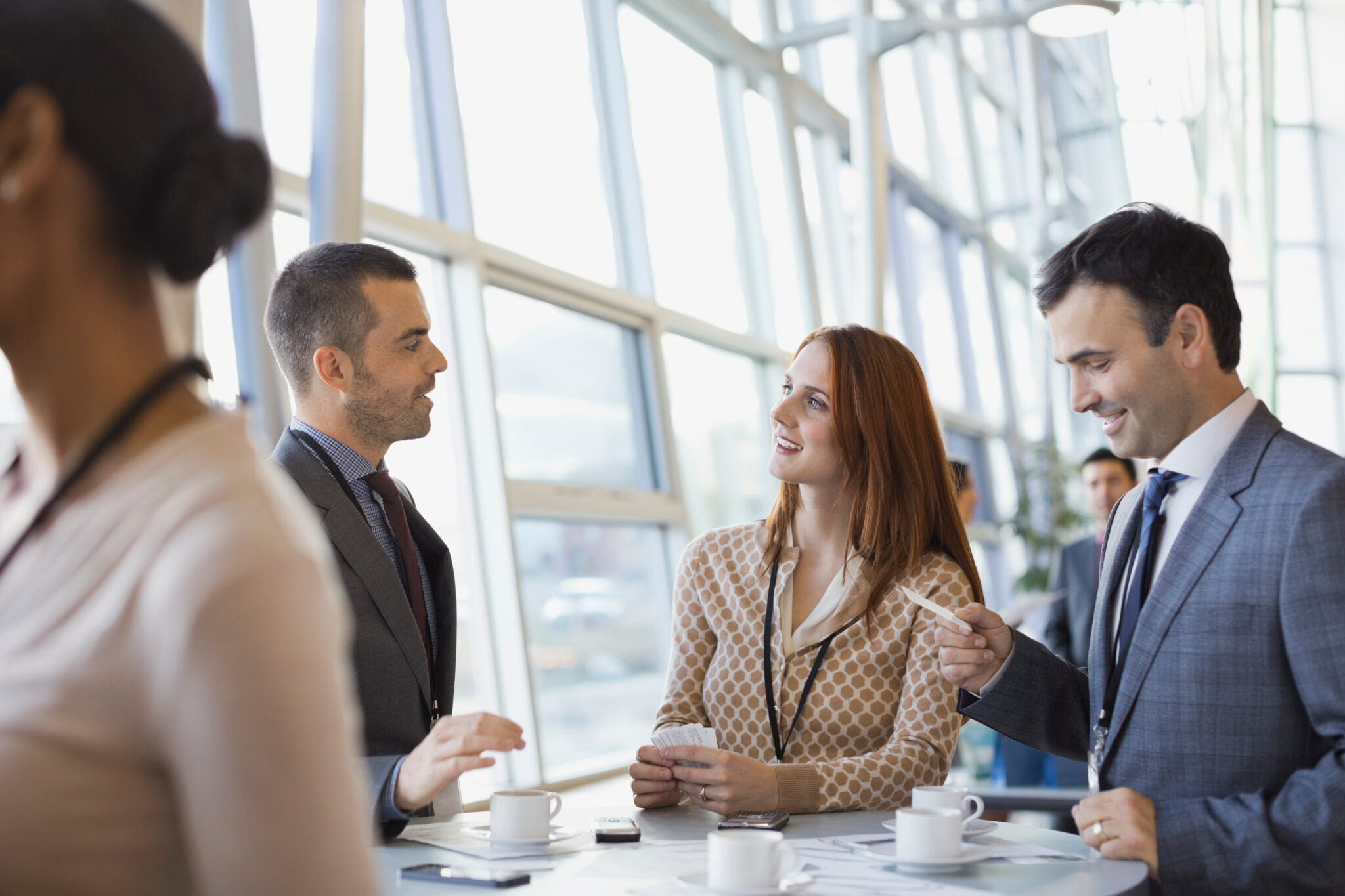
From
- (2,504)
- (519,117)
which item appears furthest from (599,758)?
(2,504)

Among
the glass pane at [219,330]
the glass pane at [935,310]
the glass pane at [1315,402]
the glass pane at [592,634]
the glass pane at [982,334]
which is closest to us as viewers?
the glass pane at [219,330]

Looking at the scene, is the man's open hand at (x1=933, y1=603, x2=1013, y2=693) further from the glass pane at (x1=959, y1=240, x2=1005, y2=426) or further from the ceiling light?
the glass pane at (x1=959, y1=240, x2=1005, y2=426)

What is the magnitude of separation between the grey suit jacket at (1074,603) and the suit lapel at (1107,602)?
3.02m

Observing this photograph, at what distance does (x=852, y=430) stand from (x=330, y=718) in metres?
1.80

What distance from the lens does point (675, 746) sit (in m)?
1.93

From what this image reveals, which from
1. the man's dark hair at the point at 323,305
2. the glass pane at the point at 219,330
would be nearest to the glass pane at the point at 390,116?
the glass pane at the point at 219,330

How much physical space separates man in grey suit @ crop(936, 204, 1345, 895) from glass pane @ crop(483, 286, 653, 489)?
109 inches

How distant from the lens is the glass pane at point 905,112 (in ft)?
31.3

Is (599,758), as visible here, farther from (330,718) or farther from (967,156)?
(967,156)

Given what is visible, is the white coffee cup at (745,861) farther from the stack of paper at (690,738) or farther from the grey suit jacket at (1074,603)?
the grey suit jacket at (1074,603)

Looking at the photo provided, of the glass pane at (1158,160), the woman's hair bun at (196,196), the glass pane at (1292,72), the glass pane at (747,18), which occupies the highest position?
the glass pane at (1292,72)

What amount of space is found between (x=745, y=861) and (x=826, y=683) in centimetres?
88

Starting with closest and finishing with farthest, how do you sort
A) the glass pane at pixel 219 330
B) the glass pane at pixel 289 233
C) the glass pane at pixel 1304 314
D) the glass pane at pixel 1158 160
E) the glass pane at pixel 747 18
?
the glass pane at pixel 219 330
the glass pane at pixel 289 233
the glass pane at pixel 747 18
the glass pane at pixel 1158 160
the glass pane at pixel 1304 314

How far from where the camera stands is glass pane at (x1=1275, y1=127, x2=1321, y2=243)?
15703 millimetres
